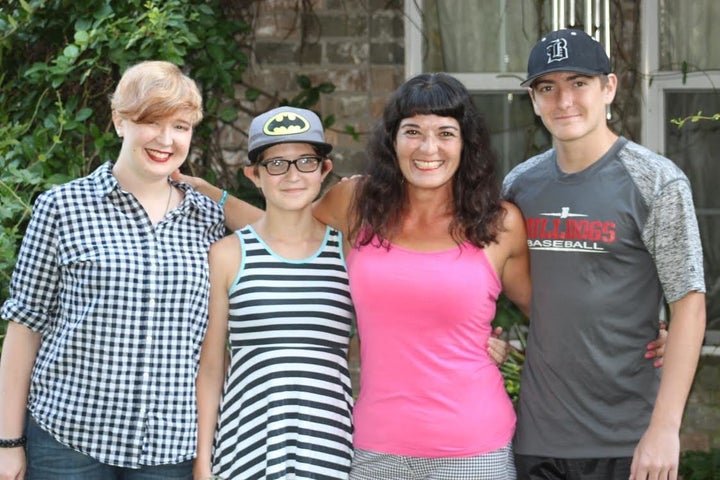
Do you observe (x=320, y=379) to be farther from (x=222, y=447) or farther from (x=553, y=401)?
(x=553, y=401)

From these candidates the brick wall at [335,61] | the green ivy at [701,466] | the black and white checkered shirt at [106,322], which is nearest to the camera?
the black and white checkered shirt at [106,322]

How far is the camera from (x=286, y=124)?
3090 millimetres

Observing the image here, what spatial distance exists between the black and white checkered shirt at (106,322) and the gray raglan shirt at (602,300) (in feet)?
3.12

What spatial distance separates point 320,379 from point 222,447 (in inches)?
12.4

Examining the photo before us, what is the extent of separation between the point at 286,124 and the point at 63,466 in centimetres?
106

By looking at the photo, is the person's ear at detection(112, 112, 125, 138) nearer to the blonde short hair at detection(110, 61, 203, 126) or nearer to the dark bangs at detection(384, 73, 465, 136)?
the blonde short hair at detection(110, 61, 203, 126)

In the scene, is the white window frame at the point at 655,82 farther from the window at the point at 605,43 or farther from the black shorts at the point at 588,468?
the black shorts at the point at 588,468

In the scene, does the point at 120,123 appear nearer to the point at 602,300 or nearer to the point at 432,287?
the point at 432,287

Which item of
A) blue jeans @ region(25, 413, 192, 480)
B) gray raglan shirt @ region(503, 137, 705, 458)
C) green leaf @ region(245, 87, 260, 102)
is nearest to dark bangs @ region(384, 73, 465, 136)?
gray raglan shirt @ region(503, 137, 705, 458)

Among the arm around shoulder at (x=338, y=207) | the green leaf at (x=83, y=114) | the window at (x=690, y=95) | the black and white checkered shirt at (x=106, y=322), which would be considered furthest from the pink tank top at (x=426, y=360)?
the window at (x=690, y=95)

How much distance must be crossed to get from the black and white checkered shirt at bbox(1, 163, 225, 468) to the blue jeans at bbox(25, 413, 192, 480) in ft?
0.08

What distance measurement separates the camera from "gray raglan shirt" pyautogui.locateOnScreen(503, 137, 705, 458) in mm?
2916

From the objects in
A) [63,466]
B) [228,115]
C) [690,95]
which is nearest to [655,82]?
[690,95]

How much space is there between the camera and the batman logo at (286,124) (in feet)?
10.1
